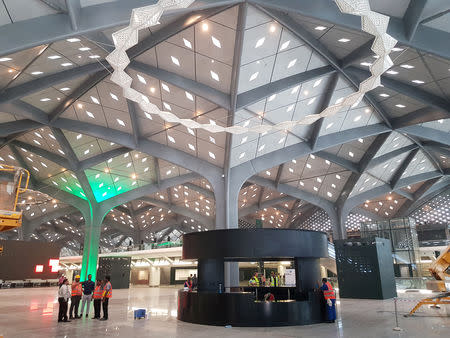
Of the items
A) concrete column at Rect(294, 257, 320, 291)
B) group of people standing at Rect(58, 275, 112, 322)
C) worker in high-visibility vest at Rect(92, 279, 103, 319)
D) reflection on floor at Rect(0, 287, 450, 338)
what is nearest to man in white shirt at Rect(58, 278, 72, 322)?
group of people standing at Rect(58, 275, 112, 322)

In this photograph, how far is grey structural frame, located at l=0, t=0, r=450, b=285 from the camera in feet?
44.1

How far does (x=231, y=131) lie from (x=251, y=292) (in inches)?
253

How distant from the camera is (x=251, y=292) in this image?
13125 millimetres

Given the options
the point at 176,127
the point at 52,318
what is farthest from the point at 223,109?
the point at 52,318

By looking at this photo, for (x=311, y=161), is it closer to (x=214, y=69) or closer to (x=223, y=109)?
(x=223, y=109)

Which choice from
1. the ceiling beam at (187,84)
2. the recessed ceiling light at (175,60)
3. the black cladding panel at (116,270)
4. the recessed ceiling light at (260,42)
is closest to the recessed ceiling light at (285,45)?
the recessed ceiling light at (260,42)

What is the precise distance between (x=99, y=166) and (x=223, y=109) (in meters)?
19.6

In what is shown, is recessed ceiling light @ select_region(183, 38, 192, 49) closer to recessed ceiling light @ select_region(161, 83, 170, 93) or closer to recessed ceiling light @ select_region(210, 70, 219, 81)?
recessed ceiling light @ select_region(210, 70, 219, 81)

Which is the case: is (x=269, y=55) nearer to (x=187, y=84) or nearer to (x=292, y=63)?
(x=292, y=63)

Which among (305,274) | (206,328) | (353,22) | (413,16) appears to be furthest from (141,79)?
(206,328)

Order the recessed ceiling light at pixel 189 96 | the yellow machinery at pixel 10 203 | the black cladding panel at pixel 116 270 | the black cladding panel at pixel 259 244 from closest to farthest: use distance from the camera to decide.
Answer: the yellow machinery at pixel 10 203 < the black cladding panel at pixel 259 244 < the recessed ceiling light at pixel 189 96 < the black cladding panel at pixel 116 270

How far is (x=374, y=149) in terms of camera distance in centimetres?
3294

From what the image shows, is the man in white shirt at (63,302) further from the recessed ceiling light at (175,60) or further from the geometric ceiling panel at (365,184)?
the geometric ceiling panel at (365,184)

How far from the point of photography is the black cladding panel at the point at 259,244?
43.6 ft
